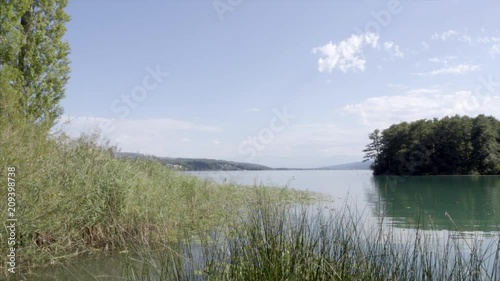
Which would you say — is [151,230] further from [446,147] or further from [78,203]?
[446,147]

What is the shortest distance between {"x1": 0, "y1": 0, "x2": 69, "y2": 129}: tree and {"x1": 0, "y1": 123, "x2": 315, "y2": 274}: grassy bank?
347 cm

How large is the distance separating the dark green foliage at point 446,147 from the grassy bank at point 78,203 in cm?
4776

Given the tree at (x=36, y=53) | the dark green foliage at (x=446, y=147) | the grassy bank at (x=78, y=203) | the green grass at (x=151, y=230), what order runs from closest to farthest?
the green grass at (x=151, y=230)
the grassy bank at (x=78, y=203)
the tree at (x=36, y=53)
the dark green foliage at (x=446, y=147)

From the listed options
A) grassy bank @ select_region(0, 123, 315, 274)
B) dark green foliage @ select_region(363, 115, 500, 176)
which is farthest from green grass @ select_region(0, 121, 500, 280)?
dark green foliage @ select_region(363, 115, 500, 176)

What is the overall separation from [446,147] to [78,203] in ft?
171

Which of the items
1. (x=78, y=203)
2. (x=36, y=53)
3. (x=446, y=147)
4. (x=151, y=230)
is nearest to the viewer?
(x=78, y=203)

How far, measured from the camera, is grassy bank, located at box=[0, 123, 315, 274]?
6301 millimetres

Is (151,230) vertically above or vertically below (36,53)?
below

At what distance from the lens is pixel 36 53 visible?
13094 mm

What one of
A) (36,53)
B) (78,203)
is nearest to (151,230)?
(78,203)

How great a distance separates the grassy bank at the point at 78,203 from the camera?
630 centimetres

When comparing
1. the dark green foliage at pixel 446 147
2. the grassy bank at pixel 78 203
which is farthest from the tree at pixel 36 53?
the dark green foliage at pixel 446 147

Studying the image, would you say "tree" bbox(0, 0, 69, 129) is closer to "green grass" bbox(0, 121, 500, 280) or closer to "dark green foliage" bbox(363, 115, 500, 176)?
"green grass" bbox(0, 121, 500, 280)

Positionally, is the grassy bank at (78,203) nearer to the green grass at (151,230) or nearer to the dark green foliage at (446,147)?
the green grass at (151,230)
